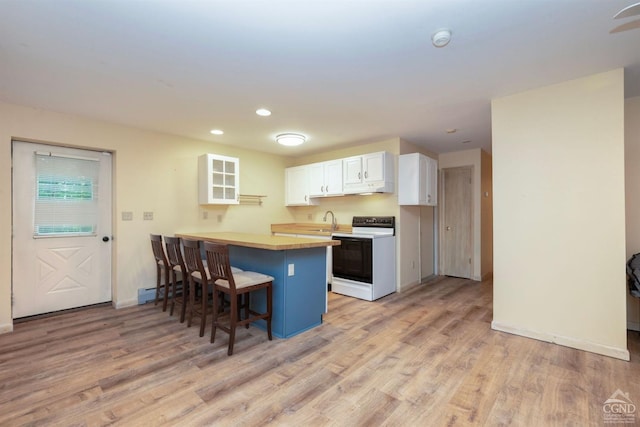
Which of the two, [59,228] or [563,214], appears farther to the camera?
[59,228]

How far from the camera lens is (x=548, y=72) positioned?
242 cm

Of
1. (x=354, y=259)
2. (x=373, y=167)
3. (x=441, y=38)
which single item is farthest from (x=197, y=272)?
(x=441, y=38)

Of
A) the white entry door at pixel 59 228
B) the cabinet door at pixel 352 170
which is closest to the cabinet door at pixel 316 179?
the cabinet door at pixel 352 170

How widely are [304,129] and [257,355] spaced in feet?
9.18

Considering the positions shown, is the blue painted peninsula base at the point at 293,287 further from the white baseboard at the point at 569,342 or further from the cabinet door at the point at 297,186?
the cabinet door at the point at 297,186

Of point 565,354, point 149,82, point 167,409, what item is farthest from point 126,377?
point 565,354

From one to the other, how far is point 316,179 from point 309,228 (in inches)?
40.4

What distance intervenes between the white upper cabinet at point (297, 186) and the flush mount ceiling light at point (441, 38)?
350 cm

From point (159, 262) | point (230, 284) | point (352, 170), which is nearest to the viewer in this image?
point (230, 284)

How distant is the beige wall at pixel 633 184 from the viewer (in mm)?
2947

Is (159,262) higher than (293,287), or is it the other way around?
(159,262)

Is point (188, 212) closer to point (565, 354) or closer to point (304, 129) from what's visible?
point (304, 129)

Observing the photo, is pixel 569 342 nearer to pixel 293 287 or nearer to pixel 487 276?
pixel 293 287

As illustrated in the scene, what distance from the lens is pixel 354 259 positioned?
4.23m
